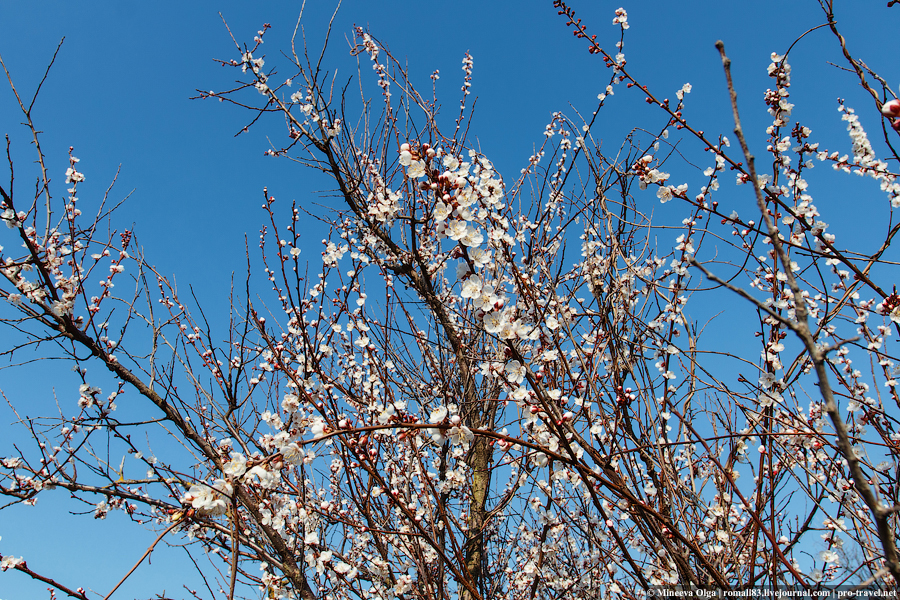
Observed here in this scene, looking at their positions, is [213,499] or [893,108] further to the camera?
[213,499]

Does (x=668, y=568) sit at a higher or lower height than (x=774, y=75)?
lower

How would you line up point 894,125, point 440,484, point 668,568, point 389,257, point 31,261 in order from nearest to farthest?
1. point 894,125
2. point 668,568
3. point 31,261
4. point 440,484
5. point 389,257

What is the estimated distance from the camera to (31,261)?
2.72m

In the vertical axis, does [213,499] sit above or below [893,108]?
below

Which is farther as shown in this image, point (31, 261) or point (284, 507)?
point (284, 507)

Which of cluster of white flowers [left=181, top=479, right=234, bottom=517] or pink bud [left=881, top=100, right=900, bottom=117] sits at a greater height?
pink bud [left=881, top=100, right=900, bottom=117]

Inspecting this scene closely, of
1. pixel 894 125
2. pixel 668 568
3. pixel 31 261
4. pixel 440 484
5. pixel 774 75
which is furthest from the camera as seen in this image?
pixel 440 484

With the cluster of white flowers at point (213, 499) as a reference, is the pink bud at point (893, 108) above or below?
above

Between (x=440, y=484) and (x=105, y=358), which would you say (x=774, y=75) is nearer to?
(x=440, y=484)

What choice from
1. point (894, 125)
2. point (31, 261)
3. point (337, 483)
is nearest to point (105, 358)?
point (31, 261)

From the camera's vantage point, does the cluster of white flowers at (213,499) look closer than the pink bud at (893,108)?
No

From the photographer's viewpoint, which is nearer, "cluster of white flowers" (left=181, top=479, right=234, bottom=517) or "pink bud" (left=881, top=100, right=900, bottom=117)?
"pink bud" (left=881, top=100, right=900, bottom=117)

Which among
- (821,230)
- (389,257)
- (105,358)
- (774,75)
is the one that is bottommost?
(105,358)

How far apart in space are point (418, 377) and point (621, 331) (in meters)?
2.70
